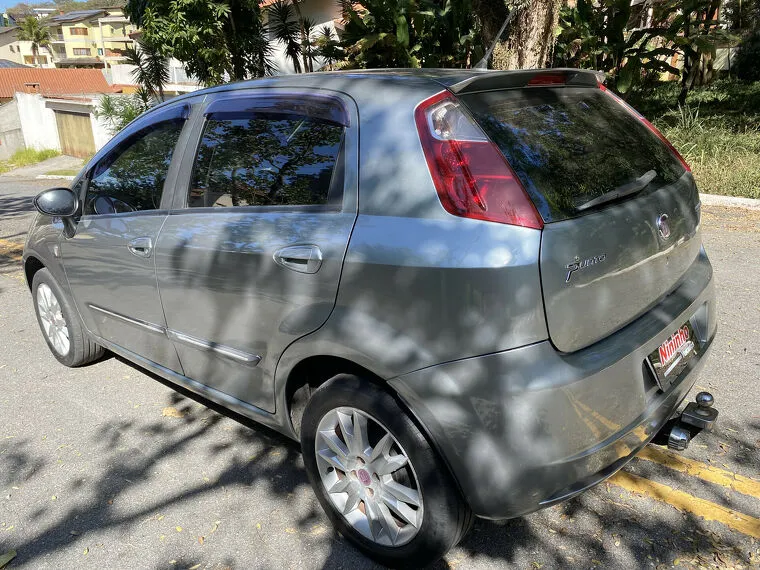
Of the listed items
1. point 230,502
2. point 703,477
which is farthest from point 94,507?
point 703,477

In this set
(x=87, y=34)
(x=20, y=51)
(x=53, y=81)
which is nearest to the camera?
(x=53, y=81)

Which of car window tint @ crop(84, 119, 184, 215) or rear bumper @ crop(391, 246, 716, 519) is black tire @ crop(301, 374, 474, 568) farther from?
car window tint @ crop(84, 119, 184, 215)

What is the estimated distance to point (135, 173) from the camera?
348 cm

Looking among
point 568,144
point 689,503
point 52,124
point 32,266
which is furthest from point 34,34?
point 689,503

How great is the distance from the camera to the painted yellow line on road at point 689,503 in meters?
2.56

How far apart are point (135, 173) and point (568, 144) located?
2.36 metres

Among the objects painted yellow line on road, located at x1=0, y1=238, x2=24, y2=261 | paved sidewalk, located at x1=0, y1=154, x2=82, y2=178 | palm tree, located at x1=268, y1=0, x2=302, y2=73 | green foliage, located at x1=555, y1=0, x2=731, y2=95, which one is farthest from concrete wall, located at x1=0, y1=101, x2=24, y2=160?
green foliage, located at x1=555, y1=0, x2=731, y2=95

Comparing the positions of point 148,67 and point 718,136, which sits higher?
point 148,67

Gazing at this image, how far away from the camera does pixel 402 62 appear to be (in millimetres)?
12312

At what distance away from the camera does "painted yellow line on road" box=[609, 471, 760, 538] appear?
256 cm

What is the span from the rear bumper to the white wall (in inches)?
1424

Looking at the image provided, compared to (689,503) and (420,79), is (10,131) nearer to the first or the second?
(420,79)

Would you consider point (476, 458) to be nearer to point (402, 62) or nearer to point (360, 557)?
point (360, 557)

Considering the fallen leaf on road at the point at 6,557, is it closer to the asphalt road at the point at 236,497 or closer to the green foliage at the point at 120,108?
the asphalt road at the point at 236,497
